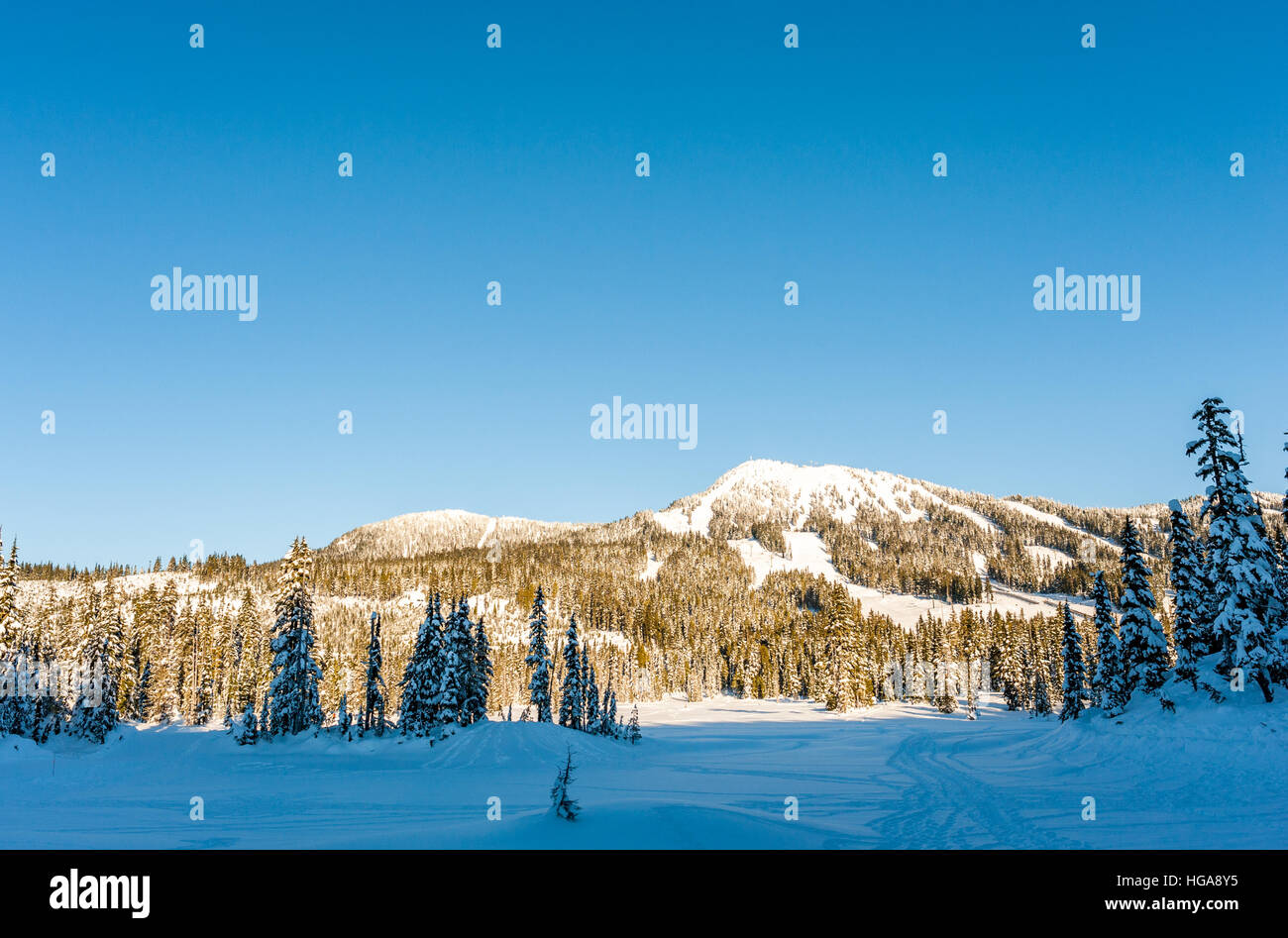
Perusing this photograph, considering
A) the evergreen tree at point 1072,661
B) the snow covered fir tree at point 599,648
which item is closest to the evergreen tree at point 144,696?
the snow covered fir tree at point 599,648

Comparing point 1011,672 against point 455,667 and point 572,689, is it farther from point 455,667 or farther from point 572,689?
point 455,667

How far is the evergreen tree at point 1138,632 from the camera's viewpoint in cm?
3922

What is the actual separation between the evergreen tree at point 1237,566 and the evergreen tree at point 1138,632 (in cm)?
536

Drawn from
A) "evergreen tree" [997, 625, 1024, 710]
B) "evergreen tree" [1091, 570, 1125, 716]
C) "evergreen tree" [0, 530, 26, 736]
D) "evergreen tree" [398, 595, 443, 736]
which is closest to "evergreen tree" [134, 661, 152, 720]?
"evergreen tree" [0, 530, 26, 736]

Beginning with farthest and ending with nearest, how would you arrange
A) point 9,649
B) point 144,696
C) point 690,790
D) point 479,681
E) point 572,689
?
point 144,696 → point 572,689 → point 479,681 → point 9,649 → point 690,790

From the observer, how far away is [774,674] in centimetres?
13675

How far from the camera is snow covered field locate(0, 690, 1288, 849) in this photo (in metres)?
15.6

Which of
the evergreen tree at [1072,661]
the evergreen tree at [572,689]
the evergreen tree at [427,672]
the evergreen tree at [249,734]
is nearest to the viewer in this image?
the evergreen tree at [249,734]

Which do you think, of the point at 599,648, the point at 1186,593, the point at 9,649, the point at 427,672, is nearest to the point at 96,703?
the point at 9,649

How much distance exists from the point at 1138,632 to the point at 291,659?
5323cm

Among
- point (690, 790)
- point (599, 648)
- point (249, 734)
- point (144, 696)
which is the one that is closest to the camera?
point (690, 790)

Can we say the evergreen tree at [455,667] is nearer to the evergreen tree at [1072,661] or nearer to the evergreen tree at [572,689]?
the evergreen tree at [572,689]

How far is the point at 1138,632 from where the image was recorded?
131 ft
